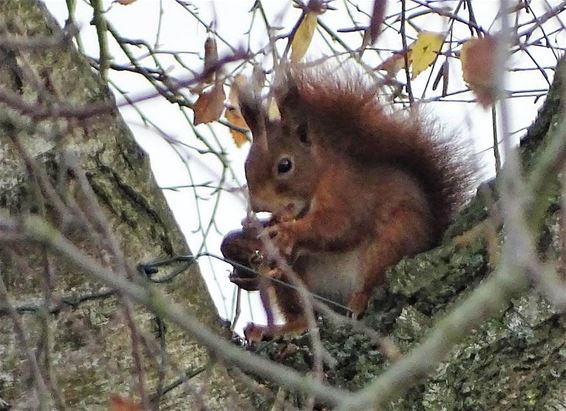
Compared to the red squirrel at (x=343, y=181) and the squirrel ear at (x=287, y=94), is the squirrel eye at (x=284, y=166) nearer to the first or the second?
the red squirrel at (x=343, y=181)

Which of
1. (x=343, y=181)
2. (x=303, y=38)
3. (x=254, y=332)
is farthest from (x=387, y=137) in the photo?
(x=254, y=332)

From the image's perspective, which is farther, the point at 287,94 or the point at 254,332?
the point at 287,94

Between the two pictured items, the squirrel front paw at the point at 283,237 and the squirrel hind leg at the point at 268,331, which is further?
the squirrel front paw at the point at 283,237

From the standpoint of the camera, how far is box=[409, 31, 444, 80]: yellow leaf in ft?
8.27

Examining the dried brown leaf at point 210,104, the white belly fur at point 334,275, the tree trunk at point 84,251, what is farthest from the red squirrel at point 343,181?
the tree trunk at point 84,251

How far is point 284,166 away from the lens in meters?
2.57

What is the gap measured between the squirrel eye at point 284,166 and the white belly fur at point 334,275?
0.75 ft

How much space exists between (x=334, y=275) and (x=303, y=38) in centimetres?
55

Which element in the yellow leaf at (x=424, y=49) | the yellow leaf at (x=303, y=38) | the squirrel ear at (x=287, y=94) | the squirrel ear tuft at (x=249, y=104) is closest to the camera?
the yellow leaf at (x=303, y=38)

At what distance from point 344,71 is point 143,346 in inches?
44.8

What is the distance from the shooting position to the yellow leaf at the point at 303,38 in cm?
217

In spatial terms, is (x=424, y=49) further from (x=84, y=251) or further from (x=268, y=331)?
(x=84, y=251)

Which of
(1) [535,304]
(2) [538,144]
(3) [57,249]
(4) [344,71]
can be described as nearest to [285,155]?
(4) [344,71]

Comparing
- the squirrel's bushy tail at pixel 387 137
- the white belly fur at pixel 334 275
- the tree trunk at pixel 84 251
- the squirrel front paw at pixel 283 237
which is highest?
the squirrel's bushy tail at pixel 387 137
